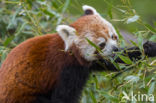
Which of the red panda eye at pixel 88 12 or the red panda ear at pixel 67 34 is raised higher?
the red panda eye at pixel 88 12

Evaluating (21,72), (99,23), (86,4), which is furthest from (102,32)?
(21,72)

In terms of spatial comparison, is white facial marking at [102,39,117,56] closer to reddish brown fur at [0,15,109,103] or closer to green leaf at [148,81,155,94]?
reddish brown fur at [0,15,109,103]

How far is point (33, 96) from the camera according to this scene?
391 centimetres

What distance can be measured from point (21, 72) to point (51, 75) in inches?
16.0

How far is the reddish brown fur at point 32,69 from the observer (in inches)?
149

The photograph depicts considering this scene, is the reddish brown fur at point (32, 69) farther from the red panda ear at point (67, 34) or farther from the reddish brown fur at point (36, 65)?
the red panda ear at point (67, 34)

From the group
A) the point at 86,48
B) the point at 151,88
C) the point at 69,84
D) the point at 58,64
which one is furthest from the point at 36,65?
the point at 151,88

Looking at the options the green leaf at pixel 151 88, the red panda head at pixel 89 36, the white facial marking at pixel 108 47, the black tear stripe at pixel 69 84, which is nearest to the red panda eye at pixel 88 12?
the red panda head at pixel 89 36

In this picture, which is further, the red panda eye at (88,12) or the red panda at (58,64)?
the red panda eye at (88,12)

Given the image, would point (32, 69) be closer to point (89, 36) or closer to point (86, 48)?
point (86, 48)

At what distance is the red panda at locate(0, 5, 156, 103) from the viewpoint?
3.74 meters

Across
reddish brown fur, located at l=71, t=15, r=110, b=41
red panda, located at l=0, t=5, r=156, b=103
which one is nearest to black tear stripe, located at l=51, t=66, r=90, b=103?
red panda, located at l=0, t=5, r=156, b=103

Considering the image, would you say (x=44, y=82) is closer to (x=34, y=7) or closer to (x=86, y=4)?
(x=86, y=4)

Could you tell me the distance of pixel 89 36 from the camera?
3744mm
